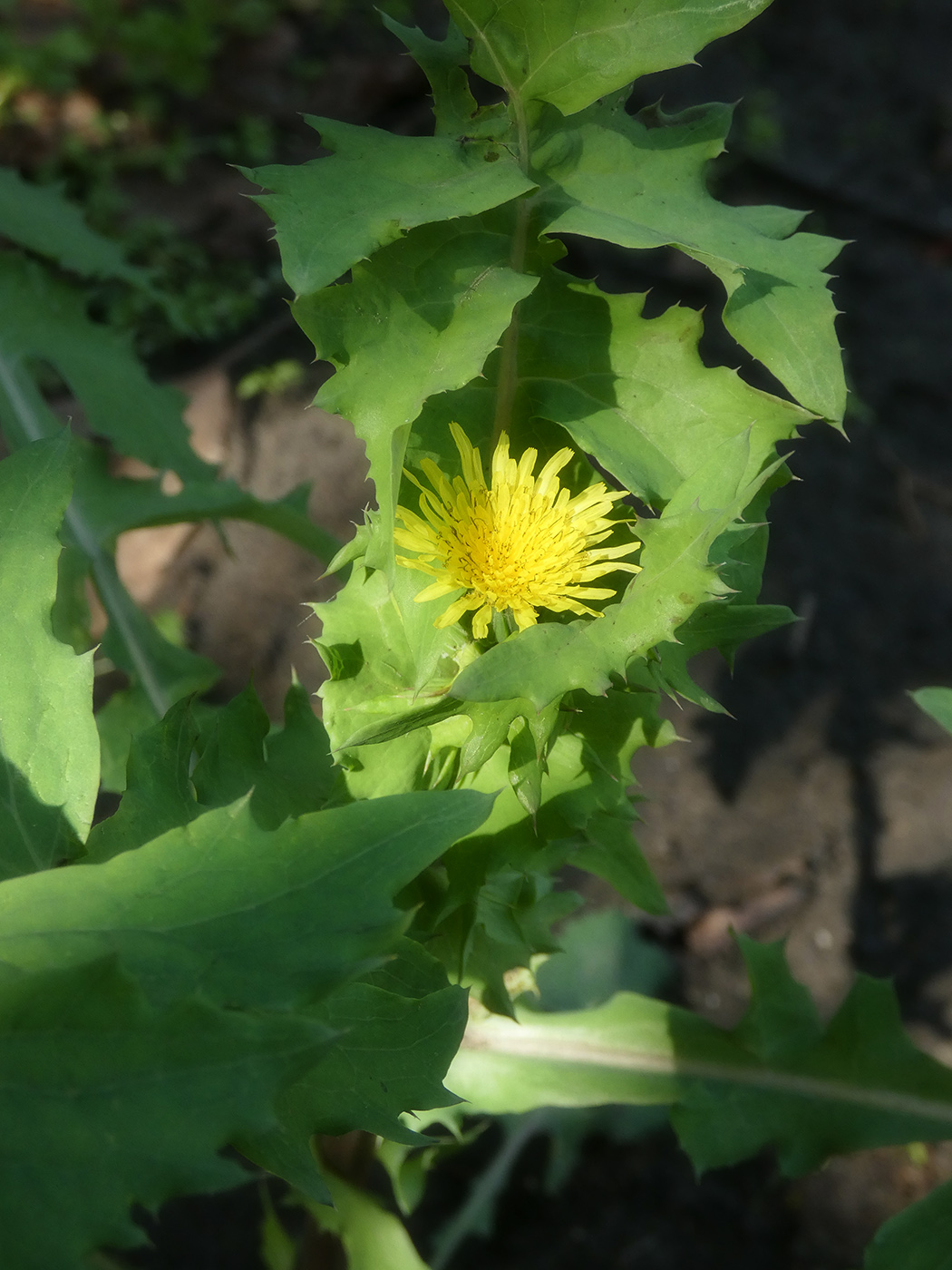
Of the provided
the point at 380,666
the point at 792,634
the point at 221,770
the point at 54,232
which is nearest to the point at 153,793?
the point at 221,770

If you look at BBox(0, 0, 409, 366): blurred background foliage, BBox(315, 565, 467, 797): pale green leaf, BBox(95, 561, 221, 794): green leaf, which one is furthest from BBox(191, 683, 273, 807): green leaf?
BBox(0, 0, 409, 366): blurred background foliage

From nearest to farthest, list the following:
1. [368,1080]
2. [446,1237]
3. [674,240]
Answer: [674,240]
[368,1080]
[446,1237]

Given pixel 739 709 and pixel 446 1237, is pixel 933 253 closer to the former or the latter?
pixel 739 709

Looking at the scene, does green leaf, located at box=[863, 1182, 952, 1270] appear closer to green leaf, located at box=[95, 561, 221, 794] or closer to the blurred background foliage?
green leaf, located at box=[95, 561, 221, 794]

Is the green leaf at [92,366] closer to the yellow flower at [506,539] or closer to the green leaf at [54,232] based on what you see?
the green leaf at [54,232]

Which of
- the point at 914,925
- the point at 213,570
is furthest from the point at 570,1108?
the point at 213,570

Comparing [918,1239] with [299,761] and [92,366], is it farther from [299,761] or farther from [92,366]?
[92,366]

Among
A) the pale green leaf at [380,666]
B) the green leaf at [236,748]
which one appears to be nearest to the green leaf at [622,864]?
the pale green leaf at [380,666]

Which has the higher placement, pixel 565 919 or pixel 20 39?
pixel 20 39
